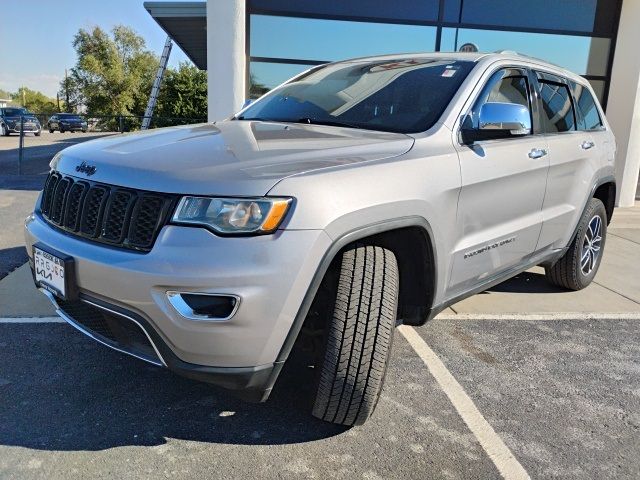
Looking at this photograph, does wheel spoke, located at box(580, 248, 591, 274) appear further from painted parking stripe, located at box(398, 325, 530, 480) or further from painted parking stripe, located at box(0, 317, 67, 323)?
painted parking stripe, located at box(0, 317, 67, 323)

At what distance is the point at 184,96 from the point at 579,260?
82.9 feet

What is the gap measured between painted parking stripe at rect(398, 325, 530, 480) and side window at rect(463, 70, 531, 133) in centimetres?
142

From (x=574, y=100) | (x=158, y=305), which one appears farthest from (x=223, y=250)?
(x=574, y=100)

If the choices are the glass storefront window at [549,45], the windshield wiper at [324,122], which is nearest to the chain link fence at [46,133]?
the glass storefront window at [549,45]

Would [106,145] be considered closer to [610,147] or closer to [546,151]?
[546,151]

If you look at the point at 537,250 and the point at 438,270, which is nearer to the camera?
the point at 438,270

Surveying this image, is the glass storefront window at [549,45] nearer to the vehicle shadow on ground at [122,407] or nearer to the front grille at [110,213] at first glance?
the vehicle shadow on ground at [122,407]

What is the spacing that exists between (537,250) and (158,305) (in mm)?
2721

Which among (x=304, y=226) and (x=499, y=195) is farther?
(x=499, y=195)

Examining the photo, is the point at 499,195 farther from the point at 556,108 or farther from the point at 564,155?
the point at 556,108

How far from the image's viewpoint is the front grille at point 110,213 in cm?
217

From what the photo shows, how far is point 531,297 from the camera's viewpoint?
4.75 meters

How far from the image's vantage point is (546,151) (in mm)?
3686

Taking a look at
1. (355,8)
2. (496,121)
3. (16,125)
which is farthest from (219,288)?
(16,125)
